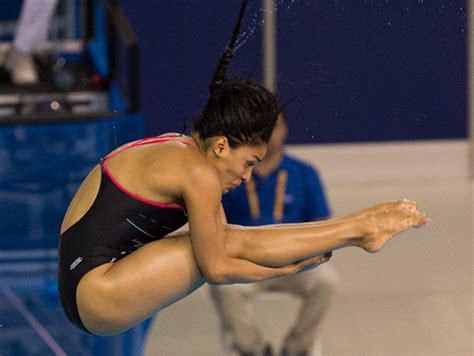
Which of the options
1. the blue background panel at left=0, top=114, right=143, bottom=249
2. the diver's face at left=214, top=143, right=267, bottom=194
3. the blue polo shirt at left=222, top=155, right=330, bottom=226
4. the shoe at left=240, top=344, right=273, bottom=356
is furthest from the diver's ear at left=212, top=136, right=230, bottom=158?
the shoe at left=240, top=344, right=273, bottom=356

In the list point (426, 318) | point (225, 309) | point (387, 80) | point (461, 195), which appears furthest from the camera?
point (461, 195)

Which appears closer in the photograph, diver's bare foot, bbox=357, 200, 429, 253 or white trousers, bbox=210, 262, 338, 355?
diver's bare foot, bbox=357, 200, 429, 253

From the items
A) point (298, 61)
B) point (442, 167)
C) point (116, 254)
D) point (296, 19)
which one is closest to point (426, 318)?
point (298, 61)

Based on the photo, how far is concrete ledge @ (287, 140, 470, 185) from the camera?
870 centimetres

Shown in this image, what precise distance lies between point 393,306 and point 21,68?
198 centimetres

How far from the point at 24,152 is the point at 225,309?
0.91 m

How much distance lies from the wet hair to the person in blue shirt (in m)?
1.30

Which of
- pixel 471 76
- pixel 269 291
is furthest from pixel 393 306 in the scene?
pixel 471 76

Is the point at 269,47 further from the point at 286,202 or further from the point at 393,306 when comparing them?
the point at 286,202

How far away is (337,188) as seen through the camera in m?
8.59

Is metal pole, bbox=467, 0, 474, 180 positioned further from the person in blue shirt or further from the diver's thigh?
the diver's thigh

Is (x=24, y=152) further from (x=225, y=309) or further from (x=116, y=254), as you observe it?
(x=116, y=254)

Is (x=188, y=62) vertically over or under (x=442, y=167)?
over

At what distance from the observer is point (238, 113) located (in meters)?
3.81
